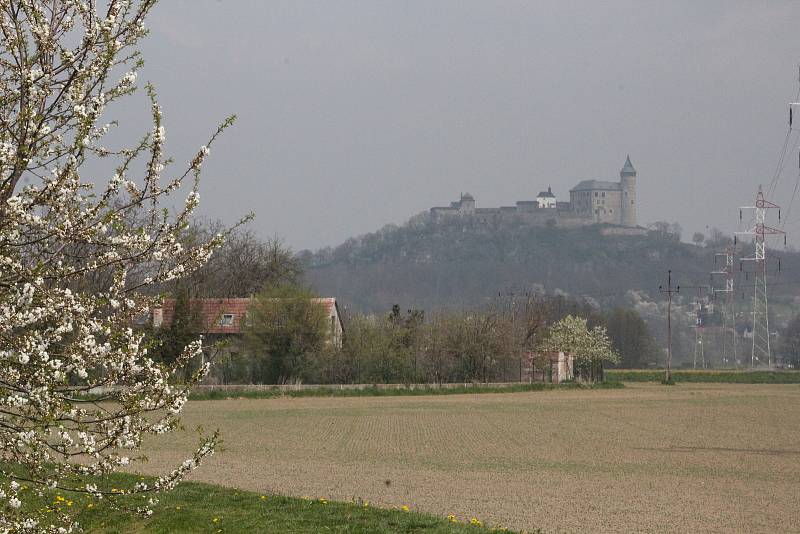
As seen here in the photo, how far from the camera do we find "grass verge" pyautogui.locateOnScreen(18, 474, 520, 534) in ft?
43.7

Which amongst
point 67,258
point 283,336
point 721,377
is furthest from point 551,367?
point 67,258

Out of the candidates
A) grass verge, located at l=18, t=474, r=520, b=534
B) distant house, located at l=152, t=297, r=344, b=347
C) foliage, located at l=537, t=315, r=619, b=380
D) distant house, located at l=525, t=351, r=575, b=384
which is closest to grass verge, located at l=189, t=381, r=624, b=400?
distant house, located at l=152, t=297, r=344, b=347

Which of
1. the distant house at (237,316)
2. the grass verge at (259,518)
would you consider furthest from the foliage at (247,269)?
the grass verge at (259,518)

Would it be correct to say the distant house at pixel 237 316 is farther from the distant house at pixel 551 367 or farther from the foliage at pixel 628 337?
the foliage at pixel 628 337

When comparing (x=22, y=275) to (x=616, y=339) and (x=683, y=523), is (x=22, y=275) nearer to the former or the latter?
(x=683, y=523)

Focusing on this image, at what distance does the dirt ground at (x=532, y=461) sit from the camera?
1711 cm

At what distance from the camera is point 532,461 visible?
2584 centimetres

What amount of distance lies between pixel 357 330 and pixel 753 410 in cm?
2686

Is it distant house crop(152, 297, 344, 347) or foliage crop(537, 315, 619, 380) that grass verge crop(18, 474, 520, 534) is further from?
foliage crop(537, 315, 619, 380)

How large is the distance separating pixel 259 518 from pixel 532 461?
12853 millimetres

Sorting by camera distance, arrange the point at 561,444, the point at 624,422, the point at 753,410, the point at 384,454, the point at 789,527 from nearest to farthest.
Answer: the point at 789,527 → the point at 384,454 → the point at 561,444 → the point at 624,422 → the point at 753,410

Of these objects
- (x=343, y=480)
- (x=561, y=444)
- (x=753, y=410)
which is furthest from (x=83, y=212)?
(x=753, y=410)

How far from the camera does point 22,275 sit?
20.5 ft

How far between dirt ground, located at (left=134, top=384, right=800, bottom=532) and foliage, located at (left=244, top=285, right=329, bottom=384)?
1186 centimetres
